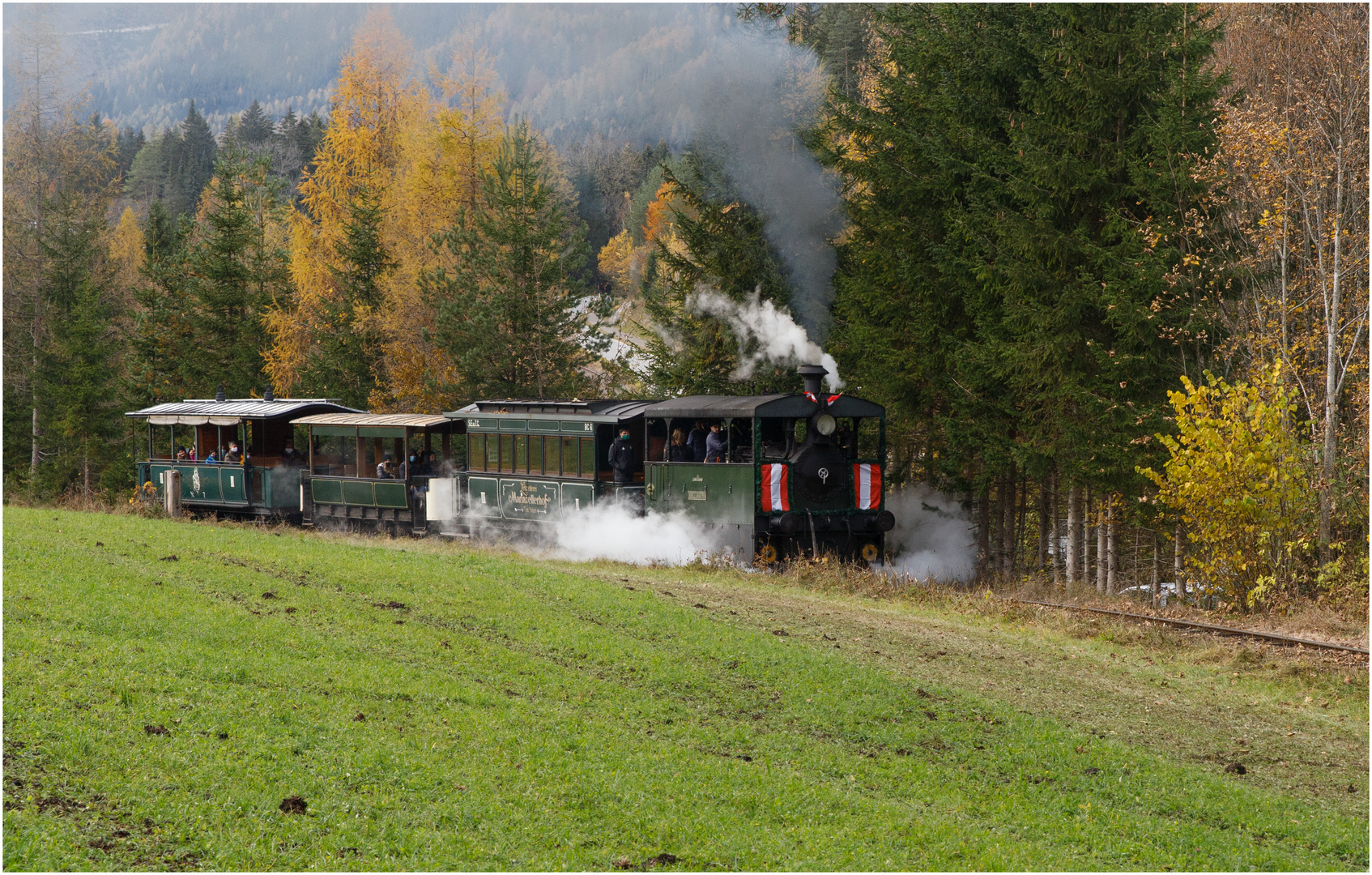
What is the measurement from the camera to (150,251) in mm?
45000

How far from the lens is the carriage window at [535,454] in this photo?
75.4ft

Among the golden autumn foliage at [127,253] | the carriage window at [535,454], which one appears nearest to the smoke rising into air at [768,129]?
the carriage window at [535,454]

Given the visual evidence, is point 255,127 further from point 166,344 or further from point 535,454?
point 535,454

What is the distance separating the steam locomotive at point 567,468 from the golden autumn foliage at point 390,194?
229 inches

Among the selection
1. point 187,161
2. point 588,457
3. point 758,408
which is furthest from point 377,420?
point 187,161

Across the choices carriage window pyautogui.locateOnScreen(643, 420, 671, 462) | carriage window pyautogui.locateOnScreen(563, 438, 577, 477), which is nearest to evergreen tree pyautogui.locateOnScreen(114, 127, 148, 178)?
carriage window pyautogui.locateOnScreen(563, 438, 577, 477)

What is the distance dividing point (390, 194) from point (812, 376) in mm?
23531

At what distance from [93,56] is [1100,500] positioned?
425ft

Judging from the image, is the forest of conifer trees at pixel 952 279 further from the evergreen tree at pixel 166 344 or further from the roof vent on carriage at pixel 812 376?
the roof vent on carriage at pixel 812 376

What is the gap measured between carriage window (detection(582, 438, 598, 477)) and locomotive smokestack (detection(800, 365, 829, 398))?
4.54m

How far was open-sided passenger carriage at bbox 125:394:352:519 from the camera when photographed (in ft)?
88.9

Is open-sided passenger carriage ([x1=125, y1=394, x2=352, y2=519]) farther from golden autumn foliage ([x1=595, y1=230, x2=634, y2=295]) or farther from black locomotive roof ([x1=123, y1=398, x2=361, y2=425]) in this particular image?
golden autumn foliage ([x1=595, y1=230, x2=634, y2=295])

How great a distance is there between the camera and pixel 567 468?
22.4 m

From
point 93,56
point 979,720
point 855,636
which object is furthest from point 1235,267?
point 93,56
